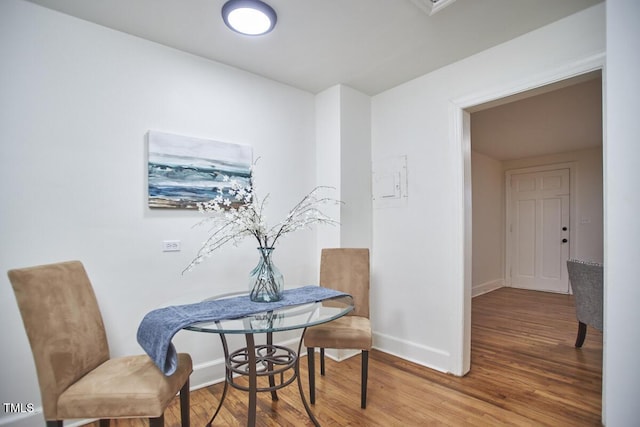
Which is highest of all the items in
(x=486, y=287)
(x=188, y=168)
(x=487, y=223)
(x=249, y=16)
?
(x=249, y=16)

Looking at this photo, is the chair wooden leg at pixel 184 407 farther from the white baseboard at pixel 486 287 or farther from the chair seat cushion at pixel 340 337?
the white baseboard at pixel 486 287

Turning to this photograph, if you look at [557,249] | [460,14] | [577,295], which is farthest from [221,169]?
[557,249]

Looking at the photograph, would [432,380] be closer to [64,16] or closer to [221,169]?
[221,169]

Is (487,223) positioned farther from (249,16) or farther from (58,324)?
(58,324)

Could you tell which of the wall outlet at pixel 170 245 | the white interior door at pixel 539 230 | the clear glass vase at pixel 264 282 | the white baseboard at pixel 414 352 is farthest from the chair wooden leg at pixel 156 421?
the white interior door at pixel 539 230

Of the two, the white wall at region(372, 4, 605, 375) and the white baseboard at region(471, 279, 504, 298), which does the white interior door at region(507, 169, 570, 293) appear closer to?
the white baseboard at region(471, 279, 504, 298)

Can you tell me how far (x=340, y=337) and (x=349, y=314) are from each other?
0.40 m

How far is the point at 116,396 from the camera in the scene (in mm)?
1388

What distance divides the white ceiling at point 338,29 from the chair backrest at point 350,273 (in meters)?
1.59

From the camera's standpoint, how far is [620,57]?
1574mm

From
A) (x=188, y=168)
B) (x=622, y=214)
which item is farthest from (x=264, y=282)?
(x=622, y=214)

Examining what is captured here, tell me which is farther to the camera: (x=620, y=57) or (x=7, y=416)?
(x=7, y=416)

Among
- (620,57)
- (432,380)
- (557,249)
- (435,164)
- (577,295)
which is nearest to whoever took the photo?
(620,57)

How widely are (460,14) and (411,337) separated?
8.52 ft
